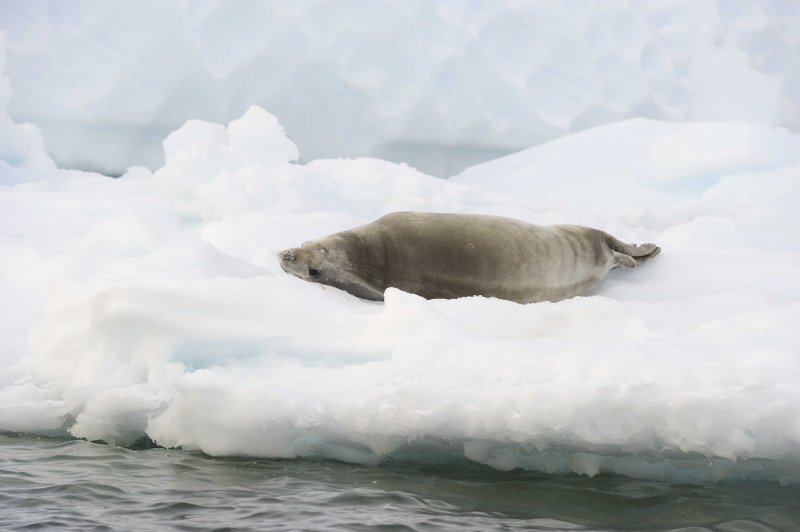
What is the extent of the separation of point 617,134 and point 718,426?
8.38 meters

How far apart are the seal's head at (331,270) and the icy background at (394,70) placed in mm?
7533

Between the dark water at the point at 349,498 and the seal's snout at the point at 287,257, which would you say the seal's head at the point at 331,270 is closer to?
the seal's snout at the point at 287,257

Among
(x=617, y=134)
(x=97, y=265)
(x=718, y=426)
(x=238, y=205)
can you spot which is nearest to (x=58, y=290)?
(x=97, y=265)

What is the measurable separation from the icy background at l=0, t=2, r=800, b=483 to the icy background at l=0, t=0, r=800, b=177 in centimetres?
5

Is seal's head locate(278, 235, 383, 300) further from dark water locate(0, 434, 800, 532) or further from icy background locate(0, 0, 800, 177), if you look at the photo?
icy background locate(0, 0, 800, 177)

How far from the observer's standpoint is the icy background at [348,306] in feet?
7.65

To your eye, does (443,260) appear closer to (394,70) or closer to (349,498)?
(349,498)

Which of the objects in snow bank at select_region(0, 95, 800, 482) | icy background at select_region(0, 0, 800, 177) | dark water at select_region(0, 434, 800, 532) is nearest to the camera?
dark water at select_region(0, 434, 800, 532)

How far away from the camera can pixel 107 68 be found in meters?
10.7

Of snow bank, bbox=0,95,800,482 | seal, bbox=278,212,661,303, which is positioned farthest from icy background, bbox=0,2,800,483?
seal, bbox=278,212,661,303

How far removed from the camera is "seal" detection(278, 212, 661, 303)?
12.8 feet

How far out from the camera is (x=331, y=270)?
3902mm

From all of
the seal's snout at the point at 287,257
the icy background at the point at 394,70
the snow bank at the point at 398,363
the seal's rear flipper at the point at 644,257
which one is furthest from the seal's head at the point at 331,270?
the icy background at the point at 394,70

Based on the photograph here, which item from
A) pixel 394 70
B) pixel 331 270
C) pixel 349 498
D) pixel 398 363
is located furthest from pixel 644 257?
pixel 394 70
